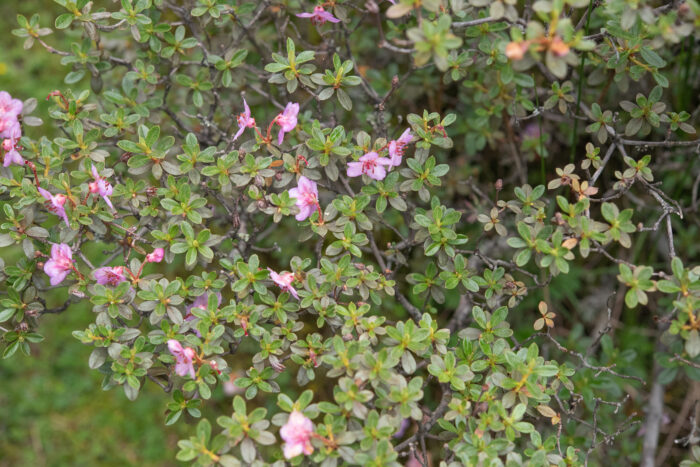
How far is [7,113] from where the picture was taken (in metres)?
1.87

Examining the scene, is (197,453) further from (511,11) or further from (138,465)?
(138,465)

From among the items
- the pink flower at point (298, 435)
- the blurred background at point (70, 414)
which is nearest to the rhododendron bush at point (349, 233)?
the pink flower at point (298, 435)

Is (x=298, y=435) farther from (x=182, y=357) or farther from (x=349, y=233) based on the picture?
(x=349, y=233)

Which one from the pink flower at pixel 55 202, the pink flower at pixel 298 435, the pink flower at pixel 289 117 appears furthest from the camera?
the pink flower at pixel 289 117

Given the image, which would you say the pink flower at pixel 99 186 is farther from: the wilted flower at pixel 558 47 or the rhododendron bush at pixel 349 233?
the wilted flower at pixel 558 47

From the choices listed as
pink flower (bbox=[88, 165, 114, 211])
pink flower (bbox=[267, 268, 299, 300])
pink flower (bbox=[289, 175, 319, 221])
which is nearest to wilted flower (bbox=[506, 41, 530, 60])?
pink flower (bbox=[289, 175, 319, 221])

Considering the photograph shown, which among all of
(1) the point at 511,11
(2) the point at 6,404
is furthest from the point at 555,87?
(2) the point at 6,404

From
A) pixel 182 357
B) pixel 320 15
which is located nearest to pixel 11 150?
pixel 182 357

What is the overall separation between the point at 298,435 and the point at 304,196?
675 mm

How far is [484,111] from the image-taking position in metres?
2.21

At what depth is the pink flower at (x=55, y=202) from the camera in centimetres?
168

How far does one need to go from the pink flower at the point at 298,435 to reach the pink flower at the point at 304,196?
583 millimetres

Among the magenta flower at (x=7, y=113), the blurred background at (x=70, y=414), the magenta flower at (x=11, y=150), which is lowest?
the blurred background at (x=70, y=414)

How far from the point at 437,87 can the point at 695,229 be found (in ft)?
4.13
